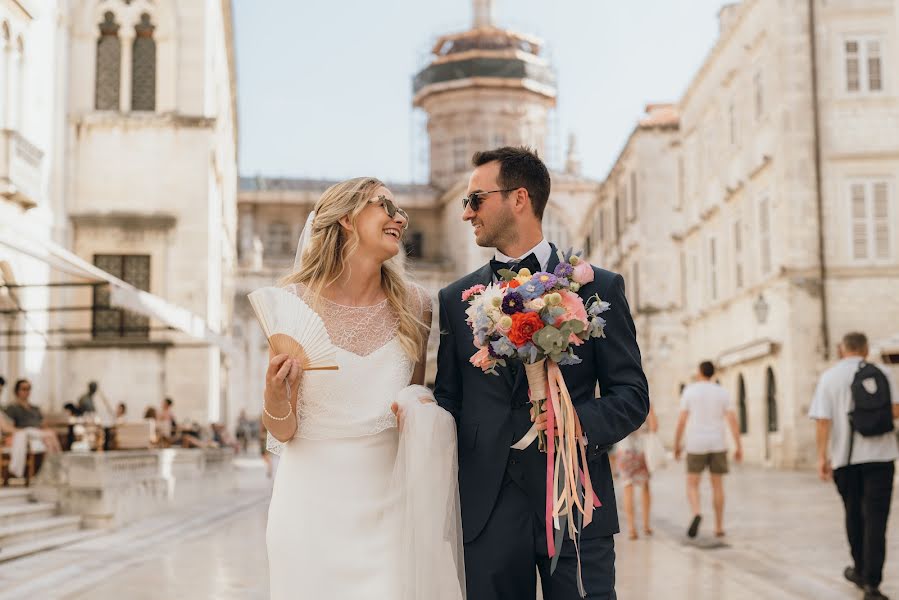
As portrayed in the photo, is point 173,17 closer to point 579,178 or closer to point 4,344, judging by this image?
point 4,344

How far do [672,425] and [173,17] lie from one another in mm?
24250

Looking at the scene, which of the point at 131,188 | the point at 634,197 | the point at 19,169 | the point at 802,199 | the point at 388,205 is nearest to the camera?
the point at 388,205

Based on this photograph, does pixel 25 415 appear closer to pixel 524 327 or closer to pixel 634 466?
pixel 634 466

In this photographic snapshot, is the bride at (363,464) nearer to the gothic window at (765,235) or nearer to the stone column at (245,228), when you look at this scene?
the gothic window at (765,235)

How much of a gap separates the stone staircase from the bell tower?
6466 cm

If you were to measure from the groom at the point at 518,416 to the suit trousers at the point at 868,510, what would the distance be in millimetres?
5544

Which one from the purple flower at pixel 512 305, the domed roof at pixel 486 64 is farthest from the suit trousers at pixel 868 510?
the domed roof at pixel 486 64

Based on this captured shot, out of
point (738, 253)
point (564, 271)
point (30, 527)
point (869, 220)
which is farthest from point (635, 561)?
point (738, 253)

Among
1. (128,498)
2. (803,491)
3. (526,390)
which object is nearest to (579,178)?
(803,491)

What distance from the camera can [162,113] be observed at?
30.2 meters

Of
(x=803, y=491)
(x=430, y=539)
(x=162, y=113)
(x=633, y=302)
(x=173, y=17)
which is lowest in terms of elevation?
(x=803, y=491)

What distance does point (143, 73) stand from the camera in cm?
3058

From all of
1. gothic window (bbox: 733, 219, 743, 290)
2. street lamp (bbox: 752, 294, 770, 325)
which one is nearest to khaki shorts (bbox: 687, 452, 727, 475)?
street lamp (bbox: 752, 294, 770, 325)

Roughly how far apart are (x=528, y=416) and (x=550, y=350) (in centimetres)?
35
